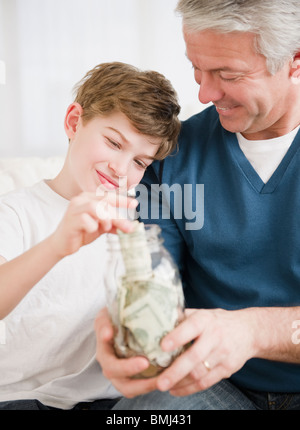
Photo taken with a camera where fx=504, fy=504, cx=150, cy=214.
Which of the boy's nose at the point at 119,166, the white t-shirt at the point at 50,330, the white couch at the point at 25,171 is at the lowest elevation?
the white t-shirt at the point at 50,330

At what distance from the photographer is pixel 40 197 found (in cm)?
125

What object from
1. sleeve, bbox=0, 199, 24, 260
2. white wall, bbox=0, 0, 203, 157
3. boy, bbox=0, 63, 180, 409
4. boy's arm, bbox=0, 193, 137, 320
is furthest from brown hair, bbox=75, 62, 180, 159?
white wall, bbox=0, 0, 203, 157

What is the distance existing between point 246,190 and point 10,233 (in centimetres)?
55

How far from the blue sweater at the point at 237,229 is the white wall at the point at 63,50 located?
145 cm

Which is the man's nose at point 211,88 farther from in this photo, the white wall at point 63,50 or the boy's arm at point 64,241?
the white wall at point 63,50

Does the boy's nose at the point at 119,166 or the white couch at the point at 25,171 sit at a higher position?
the boy's nose at the point at 119,166

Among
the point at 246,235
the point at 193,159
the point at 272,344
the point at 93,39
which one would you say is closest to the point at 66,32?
the point at 93,39

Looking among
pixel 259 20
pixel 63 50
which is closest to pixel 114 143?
pixel 259 20

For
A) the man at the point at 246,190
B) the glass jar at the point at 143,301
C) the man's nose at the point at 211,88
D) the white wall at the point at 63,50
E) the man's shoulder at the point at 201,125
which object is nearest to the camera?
the glass jar at the point at 143,301

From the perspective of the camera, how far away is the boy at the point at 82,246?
112 centimetres

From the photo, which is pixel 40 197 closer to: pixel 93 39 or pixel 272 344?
pixel 272 344

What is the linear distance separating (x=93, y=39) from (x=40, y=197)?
1673 millimetres

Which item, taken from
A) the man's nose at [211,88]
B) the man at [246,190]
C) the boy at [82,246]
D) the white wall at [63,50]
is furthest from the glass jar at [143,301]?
the white wall at [63,50]

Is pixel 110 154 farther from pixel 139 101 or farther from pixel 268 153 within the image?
pixel 268 153
